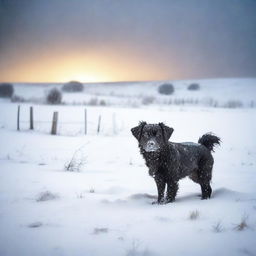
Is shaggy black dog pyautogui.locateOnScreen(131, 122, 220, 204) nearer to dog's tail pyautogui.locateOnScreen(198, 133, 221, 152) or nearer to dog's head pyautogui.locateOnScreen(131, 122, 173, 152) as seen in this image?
dog's head pyautogui.locateOnScreen(131, 122, 173, 152)

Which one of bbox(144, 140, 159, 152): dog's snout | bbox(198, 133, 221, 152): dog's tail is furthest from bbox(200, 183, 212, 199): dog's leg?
bbox(144, 140, 159, 152): dog's snout

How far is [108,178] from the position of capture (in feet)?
22.8

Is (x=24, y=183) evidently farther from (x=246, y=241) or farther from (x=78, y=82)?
(x=78, y=82)

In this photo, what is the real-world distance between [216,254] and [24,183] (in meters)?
4.42

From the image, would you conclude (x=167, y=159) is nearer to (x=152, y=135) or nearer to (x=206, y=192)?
(x=152, y=135)

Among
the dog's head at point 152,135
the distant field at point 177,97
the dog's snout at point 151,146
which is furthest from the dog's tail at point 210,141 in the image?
the distant field at point 177,97

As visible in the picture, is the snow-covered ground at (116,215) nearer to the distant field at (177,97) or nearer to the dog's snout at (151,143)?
the dog's snout at (151,143)

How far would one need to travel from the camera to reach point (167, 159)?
473 cm

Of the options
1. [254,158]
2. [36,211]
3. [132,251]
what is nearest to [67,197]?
[36,211]

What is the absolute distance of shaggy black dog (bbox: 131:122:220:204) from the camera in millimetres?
4574

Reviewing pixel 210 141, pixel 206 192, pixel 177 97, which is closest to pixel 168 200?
pixel 206 192

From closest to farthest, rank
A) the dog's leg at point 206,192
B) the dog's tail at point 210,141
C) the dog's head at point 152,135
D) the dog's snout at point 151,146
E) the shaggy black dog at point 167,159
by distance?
the dog's snout at point 151,146, the dog's head at point 152,135, the shaggy black dog at point 167,159, the dog's leg at point 206,192, the dog's tail at point 210,141

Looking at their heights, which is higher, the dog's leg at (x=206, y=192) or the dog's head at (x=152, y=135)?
the dog's head at (x=152, y=135)

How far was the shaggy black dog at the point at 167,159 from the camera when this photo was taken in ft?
15.0
